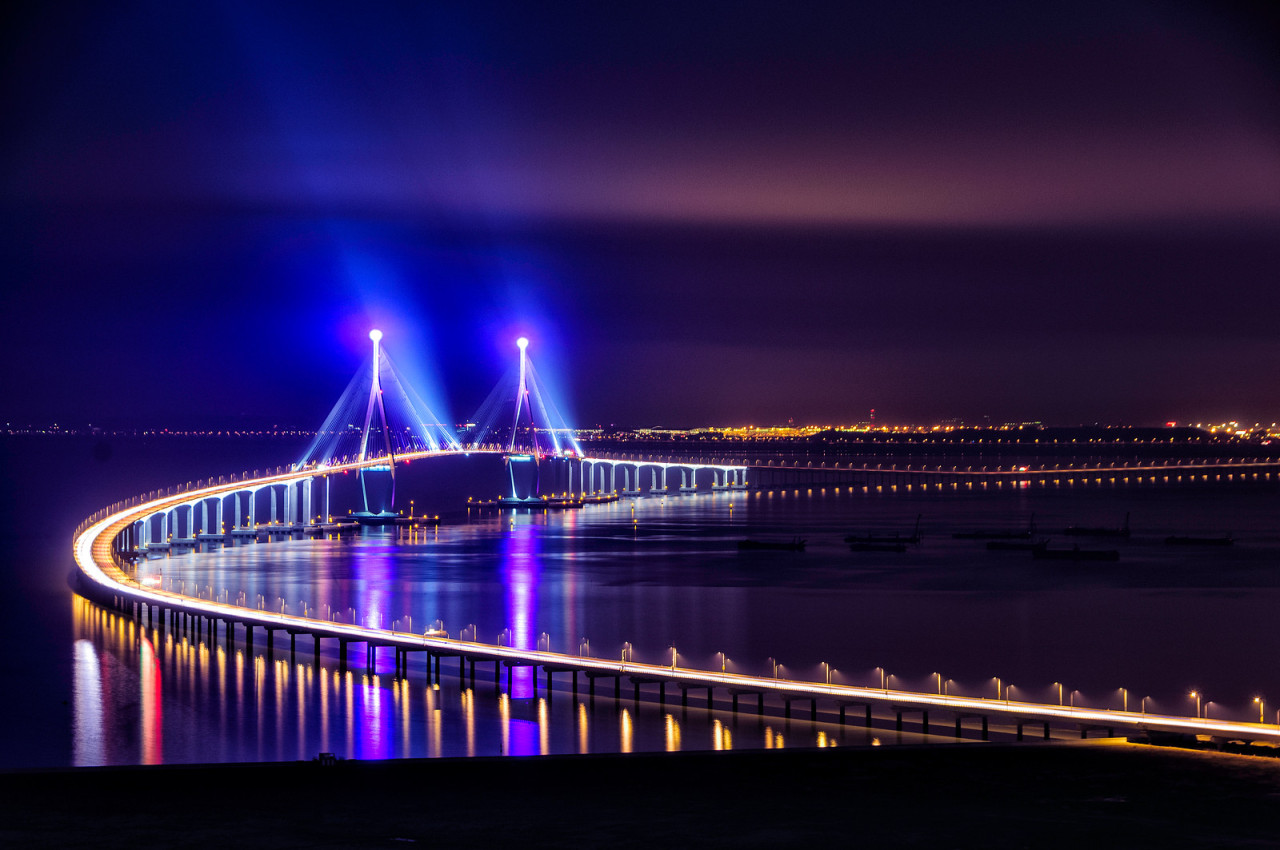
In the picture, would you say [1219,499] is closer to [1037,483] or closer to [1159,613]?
[1037,483]

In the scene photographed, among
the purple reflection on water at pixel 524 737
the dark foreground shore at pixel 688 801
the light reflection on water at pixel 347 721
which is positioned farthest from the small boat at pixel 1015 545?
the dark foreground shore at pixel 688 801

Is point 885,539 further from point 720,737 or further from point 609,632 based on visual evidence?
point 720,737

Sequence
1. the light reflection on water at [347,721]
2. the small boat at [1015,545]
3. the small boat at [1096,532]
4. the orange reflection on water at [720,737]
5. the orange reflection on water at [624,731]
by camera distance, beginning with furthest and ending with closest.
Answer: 1. the small boat at [1096,532]
2. the small boat at [1015,545]
3. the light reflection on water at [347,721]
4. the orange reflection on water at [720,737]
5. the orange reflection on water at [624,731]

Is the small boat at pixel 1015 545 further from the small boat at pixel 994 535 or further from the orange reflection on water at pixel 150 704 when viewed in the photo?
the orange reflection on water at pixel 150 704

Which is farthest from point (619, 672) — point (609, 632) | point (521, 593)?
point (521, 593)

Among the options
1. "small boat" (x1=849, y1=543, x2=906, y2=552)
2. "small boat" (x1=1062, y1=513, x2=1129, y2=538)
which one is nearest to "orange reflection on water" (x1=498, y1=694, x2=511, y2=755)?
"small boat" (x1=849, y1=543, x2=906, y2=552)

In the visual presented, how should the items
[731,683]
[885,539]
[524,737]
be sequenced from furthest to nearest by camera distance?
[885,539] < [731,683] < [524,737]

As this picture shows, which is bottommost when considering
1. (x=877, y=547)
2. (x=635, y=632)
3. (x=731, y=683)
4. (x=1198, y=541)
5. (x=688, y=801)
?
(x=1198, y=541)
